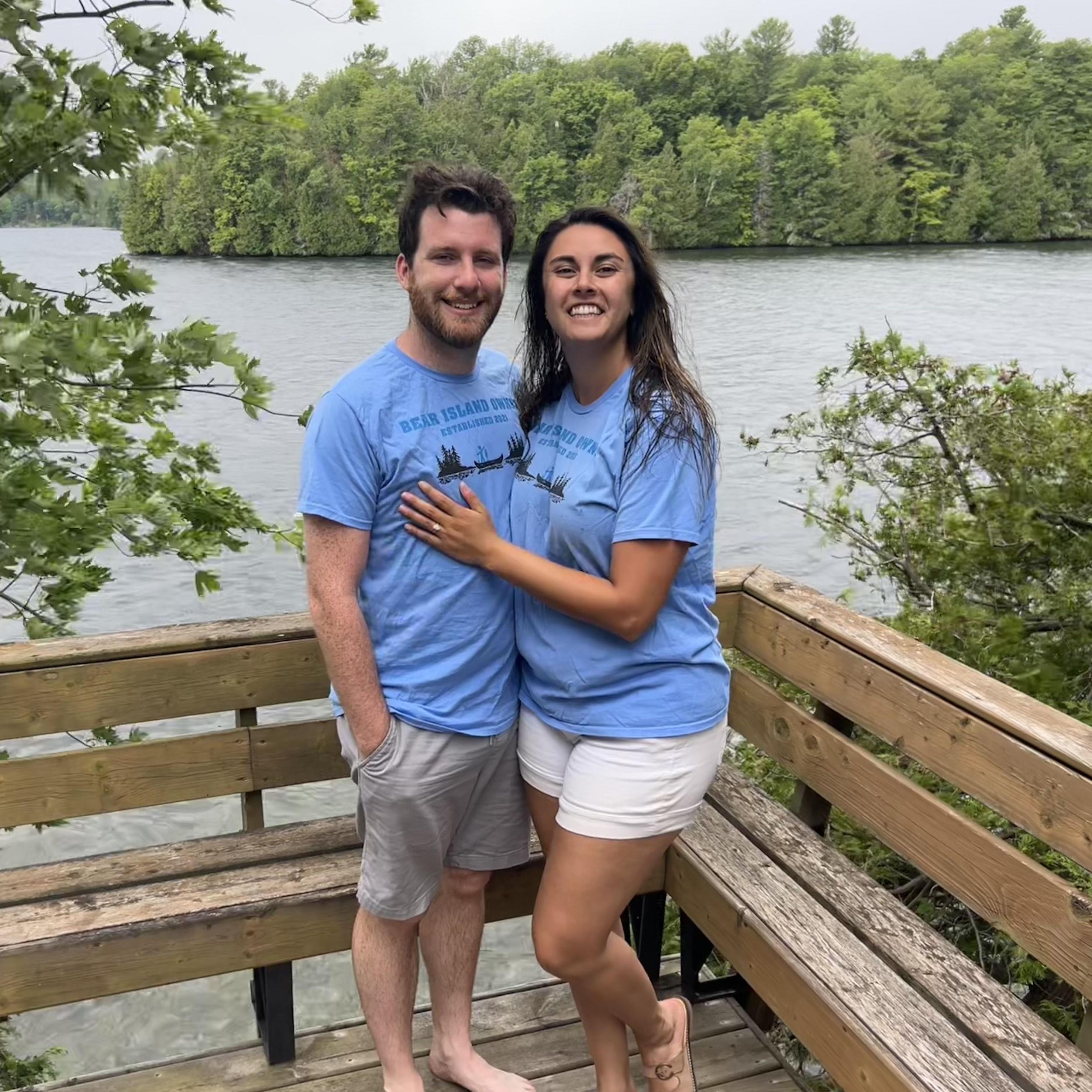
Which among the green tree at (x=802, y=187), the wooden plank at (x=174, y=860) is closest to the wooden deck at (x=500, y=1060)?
the wooden plank at (x=174, y=860)

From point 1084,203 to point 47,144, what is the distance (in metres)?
53.5

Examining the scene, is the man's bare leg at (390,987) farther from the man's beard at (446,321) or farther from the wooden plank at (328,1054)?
the man's beard at (446,321)

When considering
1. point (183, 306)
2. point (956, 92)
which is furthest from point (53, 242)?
point (956, 92)

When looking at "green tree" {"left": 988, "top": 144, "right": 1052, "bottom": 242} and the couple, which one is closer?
the couple

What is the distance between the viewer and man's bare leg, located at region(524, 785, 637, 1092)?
6.96 feet

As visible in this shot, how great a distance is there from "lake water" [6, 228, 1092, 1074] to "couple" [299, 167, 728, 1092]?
260 millimetres

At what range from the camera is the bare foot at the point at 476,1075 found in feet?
7.50

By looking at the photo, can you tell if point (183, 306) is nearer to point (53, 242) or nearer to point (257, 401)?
point (53, 242)

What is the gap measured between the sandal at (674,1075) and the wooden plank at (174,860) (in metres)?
0.83

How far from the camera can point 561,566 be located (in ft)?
6.26

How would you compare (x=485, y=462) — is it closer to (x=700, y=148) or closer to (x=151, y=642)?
(x=151, y=642)

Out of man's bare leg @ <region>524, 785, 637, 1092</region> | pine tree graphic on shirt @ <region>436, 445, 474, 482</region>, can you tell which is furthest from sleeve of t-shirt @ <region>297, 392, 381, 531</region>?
man's bare leg @ <region>524, 785, 637, 1092</region>

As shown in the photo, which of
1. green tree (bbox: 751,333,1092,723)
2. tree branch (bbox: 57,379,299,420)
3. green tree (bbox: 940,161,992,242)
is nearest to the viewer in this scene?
tree branch (bbox: 57,379,299,420)

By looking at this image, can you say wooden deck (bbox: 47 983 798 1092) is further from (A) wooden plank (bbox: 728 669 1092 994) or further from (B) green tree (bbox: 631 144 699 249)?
(B) green tree (bbox: 631 144 699 249)
